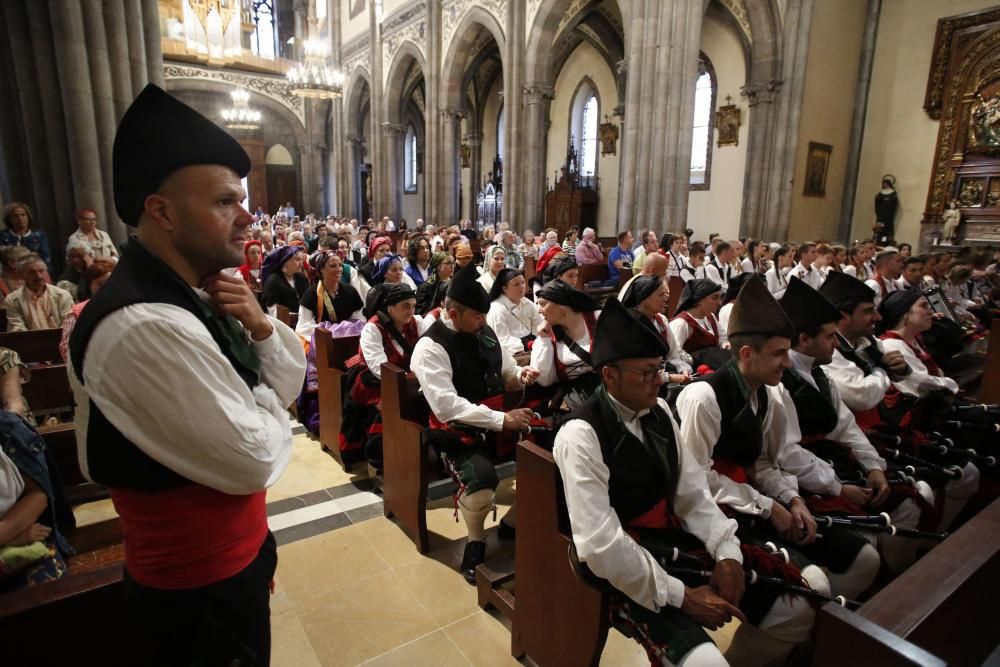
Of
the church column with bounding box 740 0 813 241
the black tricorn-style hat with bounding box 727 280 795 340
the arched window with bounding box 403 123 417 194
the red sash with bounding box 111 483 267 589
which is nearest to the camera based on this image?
the red sash with bounding box 111 483 267 589

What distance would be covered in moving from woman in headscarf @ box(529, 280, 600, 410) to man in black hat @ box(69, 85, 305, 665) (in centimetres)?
247

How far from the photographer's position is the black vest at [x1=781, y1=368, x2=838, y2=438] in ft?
9.25

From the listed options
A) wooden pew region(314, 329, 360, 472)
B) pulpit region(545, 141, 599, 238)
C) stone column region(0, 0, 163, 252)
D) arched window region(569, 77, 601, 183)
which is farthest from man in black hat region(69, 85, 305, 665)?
arched window region(569, 77, 601, 183)

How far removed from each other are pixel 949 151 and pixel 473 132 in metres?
16.9

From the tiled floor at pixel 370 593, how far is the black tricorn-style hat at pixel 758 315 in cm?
150

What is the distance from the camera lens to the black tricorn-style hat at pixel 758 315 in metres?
2.28

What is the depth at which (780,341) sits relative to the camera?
2.29 meters

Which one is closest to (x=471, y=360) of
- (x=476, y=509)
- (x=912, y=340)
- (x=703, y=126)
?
(x=476, y=509)

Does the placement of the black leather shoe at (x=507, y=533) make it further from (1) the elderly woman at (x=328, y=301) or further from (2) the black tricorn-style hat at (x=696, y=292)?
(1) the elderly woman at (x=328, y=301)

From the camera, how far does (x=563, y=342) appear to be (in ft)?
12.0

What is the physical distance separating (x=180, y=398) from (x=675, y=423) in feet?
5.80

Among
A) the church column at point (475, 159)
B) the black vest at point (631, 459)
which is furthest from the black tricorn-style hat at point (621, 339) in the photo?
the church column at point (475, 159)

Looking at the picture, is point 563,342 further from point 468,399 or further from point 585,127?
point 585,127

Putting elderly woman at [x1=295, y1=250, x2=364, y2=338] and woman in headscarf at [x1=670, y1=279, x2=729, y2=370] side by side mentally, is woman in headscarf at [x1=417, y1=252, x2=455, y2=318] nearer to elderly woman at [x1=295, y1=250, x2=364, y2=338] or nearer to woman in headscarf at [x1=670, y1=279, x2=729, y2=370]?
elderly woman at [x1=295, y1=250, x2=364, y2=338]
